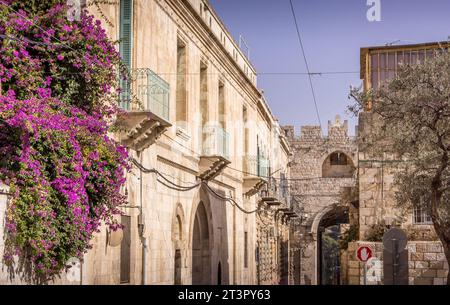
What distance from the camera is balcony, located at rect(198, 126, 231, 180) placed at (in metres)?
20.6

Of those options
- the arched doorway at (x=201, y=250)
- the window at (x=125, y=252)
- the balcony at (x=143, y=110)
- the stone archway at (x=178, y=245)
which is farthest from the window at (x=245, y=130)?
the window at (x=125, y=252)

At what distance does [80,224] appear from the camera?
37.9 feet

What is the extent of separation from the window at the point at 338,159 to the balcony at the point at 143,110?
3368 centimetres

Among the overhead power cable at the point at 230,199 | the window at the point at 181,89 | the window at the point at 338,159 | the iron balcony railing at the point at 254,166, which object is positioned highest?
the window at the point at 338,159

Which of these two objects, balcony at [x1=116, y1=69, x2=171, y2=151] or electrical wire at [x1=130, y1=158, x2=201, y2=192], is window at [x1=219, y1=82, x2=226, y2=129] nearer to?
electrical wire at [x1=130, y1=158, x2=201, y2=192]

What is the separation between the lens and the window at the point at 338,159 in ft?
160

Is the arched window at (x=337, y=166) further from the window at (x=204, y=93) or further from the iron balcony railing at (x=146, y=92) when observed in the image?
the iron balcony railing at (x=146, y=92)

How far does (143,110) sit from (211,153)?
6533 mm

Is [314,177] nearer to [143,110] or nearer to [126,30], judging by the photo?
[126,30]

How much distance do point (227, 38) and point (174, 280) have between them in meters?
8.82

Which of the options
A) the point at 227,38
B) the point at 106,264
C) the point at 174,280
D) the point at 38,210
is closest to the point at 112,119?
the point at 106,264

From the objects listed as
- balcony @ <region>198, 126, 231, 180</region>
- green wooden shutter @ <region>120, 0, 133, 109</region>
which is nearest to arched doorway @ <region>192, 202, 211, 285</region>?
balcony @ <region>198, 126, 231, 180</region>
